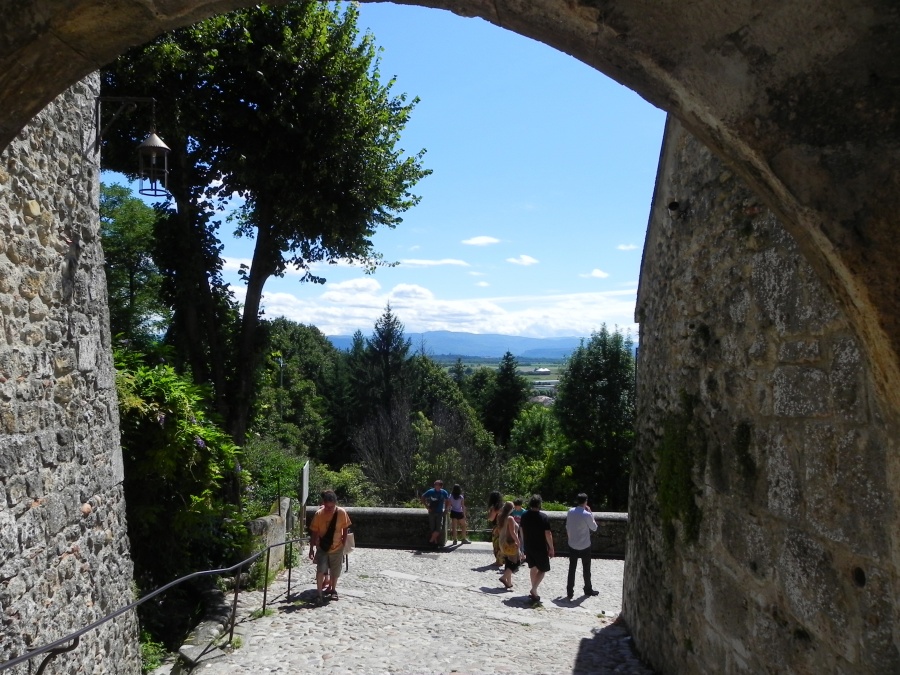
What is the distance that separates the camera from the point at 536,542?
951 centimetres

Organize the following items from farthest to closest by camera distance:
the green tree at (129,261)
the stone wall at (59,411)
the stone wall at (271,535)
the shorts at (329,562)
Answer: the green tree at (129,261) → the stone wall at (271,535) → the shorts at (329,562) → the stone wall at (59,411)

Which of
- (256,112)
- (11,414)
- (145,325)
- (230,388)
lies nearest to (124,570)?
(11,414)

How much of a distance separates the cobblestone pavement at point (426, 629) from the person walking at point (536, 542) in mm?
400

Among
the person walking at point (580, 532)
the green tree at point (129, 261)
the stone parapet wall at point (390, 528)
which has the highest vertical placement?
the green tree at point (129, 261)

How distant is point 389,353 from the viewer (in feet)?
141

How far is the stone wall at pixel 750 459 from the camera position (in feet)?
9.50

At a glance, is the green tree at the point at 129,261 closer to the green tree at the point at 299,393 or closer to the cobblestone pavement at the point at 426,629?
the green tree at the point at 299,393

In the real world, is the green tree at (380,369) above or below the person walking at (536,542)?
above

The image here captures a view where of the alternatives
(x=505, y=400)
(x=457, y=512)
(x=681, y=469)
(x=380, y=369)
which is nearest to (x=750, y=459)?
(x=681, y=469)

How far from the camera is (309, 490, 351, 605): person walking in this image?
28.8 ft

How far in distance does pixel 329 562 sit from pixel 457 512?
228 inches

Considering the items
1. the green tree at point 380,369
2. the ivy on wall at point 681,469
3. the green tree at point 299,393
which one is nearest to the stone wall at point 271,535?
the green tree at point 299,393

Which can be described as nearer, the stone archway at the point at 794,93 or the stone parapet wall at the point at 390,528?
the stone archway at the point at 794,93

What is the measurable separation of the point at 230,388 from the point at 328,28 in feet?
21.5
